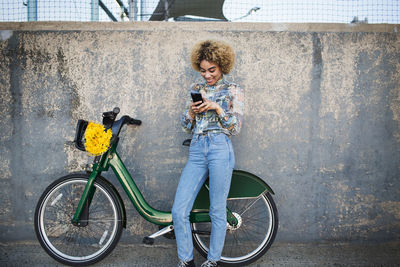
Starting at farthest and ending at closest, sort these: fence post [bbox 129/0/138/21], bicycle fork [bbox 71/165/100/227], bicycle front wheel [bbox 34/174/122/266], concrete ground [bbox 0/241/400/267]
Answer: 1. fence post [bbox 129/0/138/21]
2. bicycle front wheel [bbox 34/174/122/266]
3. concrete ground [bbox 0/241/400/267]
4. bicycle fork [bbox 71/165/100/227]

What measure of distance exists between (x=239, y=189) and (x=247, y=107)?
0.88 meters

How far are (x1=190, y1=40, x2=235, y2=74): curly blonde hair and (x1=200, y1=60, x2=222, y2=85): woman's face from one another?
3 centimetres

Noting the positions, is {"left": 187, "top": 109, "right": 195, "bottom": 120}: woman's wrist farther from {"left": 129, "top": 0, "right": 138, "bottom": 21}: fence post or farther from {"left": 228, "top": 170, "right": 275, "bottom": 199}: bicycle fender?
{"left": 129, "top": 0, "right": 138, "bottom": 21}: fence post

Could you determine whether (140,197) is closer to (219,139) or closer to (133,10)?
(219,139)

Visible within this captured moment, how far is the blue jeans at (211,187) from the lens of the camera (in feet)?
7.43

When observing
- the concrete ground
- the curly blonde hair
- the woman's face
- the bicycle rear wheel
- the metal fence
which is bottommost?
the concrete ground

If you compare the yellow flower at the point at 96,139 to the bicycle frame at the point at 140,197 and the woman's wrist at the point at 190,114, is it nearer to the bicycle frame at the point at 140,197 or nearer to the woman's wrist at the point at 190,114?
the bicycle frame at the point at 140,197

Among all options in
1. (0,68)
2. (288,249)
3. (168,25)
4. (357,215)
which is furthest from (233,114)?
(0,68)

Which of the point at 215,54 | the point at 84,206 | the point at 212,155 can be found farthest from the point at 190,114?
the point at 84,206

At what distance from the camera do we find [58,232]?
9.97 feet

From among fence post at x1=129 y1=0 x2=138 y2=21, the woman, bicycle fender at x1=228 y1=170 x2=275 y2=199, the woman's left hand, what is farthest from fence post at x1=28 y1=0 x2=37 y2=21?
bicycle fender at x1=228 y1=170 x2=275 y2=199

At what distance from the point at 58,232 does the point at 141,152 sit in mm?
1197

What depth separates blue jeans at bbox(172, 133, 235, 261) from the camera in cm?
226

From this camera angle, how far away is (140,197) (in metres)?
2.62
